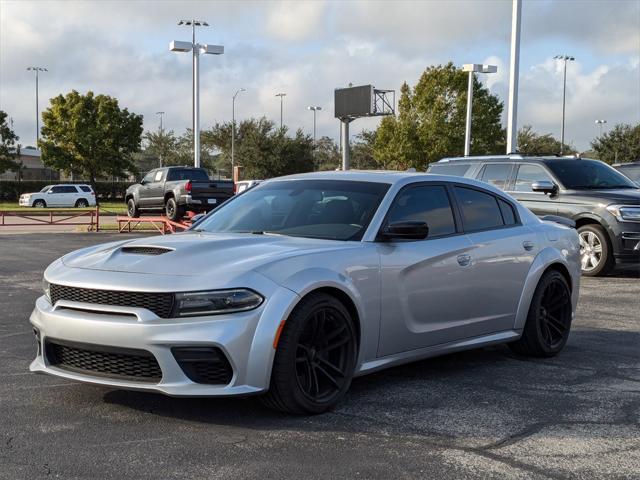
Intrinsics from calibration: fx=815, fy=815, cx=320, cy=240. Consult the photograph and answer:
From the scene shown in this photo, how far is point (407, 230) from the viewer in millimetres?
5363

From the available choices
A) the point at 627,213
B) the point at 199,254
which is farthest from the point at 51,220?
the point at 199,254

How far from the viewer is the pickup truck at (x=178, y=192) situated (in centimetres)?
2425

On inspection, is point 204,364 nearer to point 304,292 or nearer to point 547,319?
point 304,292

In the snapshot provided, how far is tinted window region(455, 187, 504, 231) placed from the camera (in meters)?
6.38

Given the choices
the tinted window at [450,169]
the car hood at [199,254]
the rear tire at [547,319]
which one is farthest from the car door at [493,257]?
the tinted window at [450,169]

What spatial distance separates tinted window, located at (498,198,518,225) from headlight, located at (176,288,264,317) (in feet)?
9.78

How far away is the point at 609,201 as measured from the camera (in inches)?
505

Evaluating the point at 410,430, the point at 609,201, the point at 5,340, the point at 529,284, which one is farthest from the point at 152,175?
the point at 410,430

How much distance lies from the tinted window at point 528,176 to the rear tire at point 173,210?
13.2 metres

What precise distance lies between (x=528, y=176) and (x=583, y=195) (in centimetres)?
102

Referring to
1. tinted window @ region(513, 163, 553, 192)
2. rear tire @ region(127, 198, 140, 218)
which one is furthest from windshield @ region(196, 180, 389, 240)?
rear tire @ region(127, 198, 140, 218)

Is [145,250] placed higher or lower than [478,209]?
lower

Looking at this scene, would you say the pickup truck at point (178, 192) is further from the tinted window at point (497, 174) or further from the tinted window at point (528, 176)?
the tinted window at point (528, 176)

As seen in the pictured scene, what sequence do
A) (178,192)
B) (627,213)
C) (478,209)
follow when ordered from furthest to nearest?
(178,192), (627,213), (478,209)
